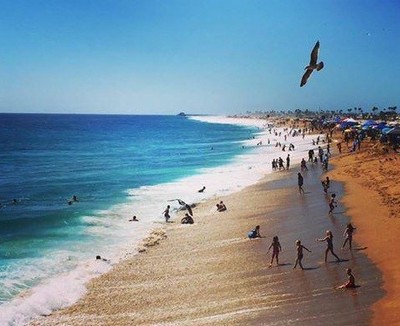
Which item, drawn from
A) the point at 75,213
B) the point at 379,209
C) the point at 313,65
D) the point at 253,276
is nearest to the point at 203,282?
the point at 253,276

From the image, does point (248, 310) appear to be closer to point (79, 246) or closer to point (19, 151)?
point (79, 246)

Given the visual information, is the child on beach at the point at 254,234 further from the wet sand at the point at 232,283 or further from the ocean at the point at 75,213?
the ocean at the point at 75,213

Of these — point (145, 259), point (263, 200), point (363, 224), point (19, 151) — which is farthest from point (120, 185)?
point (19, 151)

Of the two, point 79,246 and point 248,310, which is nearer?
point 248,310

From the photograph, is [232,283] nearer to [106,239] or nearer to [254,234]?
[254,234]

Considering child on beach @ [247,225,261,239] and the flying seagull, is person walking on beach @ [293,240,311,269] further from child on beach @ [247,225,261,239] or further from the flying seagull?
the flying seagull

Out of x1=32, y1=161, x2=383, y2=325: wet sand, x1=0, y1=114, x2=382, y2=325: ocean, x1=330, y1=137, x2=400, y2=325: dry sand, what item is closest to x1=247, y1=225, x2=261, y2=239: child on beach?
x1=32, y1=161, x2=383, y2=325: wet sand

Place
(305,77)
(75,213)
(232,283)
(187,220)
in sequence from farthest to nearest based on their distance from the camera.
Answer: (75,213) < (187,220) < (232,283) < (305,77)

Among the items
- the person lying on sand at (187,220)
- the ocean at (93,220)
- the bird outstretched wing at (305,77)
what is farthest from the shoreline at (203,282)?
the bird outstretched wing at (305,77)
